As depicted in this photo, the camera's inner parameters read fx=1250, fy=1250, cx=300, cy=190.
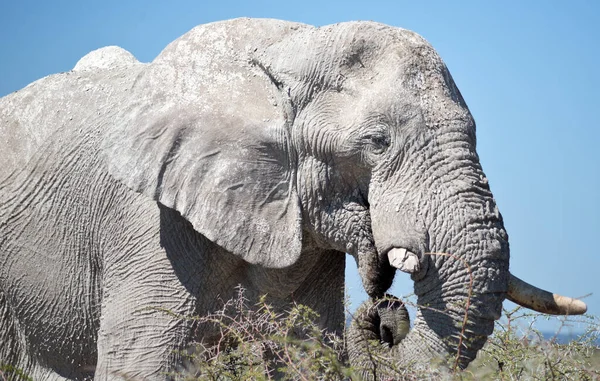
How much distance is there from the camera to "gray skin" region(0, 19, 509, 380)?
5.75m

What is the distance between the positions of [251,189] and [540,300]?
1.53 m

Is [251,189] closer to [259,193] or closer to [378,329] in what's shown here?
[259,193]

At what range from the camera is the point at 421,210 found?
225 inches

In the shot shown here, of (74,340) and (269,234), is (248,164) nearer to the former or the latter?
(269,234)

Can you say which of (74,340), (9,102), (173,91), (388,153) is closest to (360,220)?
(388,153)

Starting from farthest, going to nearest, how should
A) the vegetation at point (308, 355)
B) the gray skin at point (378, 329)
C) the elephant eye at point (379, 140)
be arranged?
the gray skin at point (378, 329) → the elephant eye at point (379, 140) → the vegetation at point (308, 355)

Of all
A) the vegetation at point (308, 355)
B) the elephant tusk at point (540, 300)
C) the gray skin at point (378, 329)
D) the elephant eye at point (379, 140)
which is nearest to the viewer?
the vegetation at point (308, 355)

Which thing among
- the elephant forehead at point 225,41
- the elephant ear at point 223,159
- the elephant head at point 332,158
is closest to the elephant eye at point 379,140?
the elephant head at point 332,158

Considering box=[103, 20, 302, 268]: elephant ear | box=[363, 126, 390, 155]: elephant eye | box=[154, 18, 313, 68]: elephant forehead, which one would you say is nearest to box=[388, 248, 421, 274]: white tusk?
box=[363, 126, 390, 155]: elephant eye

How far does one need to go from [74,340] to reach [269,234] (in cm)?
161

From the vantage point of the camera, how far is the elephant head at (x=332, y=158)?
5699 millimetres

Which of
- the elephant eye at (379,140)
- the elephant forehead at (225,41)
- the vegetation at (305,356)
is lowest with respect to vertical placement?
the vegetation at (305,356)

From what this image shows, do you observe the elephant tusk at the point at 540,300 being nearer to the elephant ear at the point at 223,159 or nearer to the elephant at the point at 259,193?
the elephant at the point at 259,193

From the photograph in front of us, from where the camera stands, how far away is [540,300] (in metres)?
6.17
